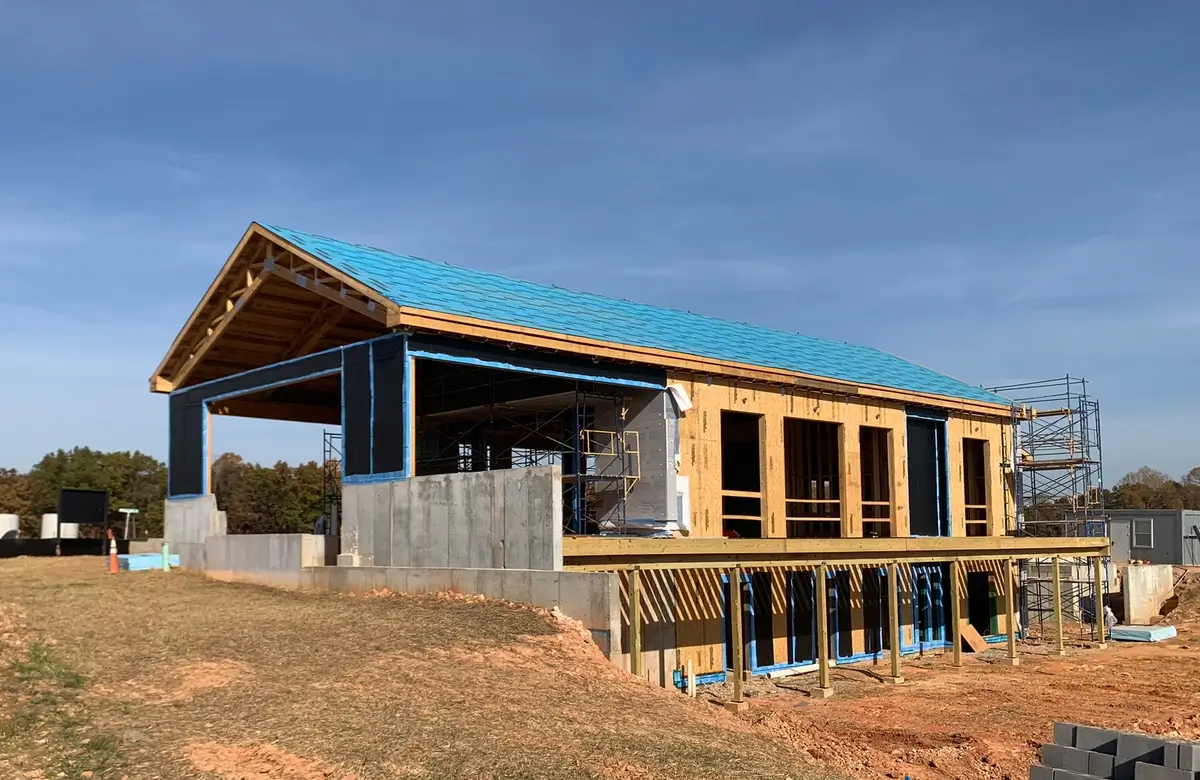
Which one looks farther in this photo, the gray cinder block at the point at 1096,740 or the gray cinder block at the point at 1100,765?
the gray cinder block at the point at 1096,740

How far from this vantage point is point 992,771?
1515 centimetres

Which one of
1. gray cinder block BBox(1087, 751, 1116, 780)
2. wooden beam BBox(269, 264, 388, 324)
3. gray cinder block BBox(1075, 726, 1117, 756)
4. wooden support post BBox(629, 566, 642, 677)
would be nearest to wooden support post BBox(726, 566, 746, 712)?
wooden support post BBox(629, 566, 642, 677)

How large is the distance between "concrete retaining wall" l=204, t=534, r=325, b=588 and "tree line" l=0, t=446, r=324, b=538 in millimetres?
45164

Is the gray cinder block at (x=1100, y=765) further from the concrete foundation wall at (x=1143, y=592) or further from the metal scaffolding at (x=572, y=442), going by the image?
the concrete foundation wall at (x=1143, y=592)

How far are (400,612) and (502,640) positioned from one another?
9.49 feet

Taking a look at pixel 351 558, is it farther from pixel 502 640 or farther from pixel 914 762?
pixel 914 762

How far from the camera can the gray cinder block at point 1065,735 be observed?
1376cm

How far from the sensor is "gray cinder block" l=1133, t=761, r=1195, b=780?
11.6 meters

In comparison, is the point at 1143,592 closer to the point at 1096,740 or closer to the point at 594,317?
the point at 594,317

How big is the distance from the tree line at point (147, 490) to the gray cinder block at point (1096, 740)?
6134cm

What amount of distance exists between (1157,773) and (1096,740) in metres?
1.49

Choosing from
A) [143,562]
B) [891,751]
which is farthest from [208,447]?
[891,751]

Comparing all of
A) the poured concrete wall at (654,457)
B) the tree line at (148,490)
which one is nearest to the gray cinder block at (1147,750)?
the poured concrete wall at (654,457)

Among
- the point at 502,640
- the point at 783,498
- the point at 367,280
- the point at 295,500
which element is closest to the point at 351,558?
the point at 367,280
